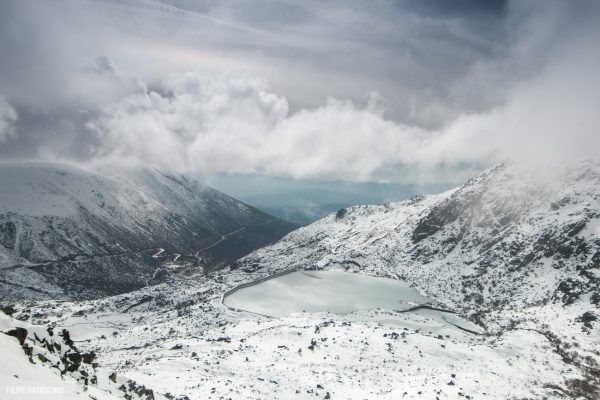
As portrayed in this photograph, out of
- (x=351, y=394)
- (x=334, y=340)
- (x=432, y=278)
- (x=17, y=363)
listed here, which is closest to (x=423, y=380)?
(x=351, y=394)

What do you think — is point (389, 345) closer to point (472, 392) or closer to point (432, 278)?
point (472, 392)

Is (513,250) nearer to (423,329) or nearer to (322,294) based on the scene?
(322,294)

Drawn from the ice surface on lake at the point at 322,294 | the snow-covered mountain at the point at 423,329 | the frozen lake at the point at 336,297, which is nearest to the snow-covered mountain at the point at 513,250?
the snow-covered mountain at the point at 423,329

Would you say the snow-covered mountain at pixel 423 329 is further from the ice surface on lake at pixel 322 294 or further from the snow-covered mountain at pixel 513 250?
the ice surface on lake at pixel 322 294

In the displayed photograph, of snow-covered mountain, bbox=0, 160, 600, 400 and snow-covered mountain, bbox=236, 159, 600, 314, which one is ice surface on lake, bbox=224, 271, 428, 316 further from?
snow-covered mountain, bbox=236, 159, 600, 314

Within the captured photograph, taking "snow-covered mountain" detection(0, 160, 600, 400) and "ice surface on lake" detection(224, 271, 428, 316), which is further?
"ice surface on lake" detection(224, 271, 428, 316)

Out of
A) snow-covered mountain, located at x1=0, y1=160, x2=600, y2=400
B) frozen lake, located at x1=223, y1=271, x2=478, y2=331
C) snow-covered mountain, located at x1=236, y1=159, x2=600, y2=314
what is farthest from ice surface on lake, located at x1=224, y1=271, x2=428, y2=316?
snow-covered mountain, located at x1=236, y1=159, x2=600, y2=314

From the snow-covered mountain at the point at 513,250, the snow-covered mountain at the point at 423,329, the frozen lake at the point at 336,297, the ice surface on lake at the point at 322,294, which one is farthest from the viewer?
the snow-covered mountain at the point at 513,250
